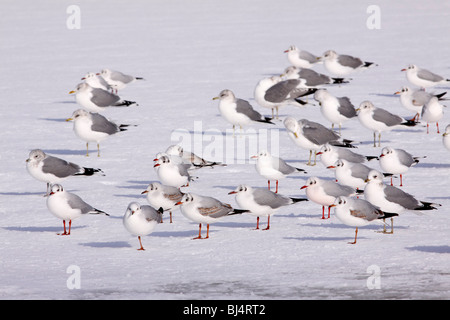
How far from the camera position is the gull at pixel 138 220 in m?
10.6

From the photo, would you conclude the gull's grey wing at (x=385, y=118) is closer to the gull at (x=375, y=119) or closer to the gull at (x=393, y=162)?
the gull at (x=375, y=119)

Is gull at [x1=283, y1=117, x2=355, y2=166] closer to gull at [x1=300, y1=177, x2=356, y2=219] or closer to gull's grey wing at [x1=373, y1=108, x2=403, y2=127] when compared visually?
gull's grey wing at [x1=373, y1=108, x2=403, y2=127]

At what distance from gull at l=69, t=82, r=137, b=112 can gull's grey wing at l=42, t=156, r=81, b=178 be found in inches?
229

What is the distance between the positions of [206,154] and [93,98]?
13.1 feet

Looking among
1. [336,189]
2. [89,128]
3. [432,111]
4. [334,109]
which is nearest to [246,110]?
[334,109]

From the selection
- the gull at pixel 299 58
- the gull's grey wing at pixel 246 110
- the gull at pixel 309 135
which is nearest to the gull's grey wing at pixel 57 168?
the gull at pixel 309 135

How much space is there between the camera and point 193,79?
24594mm

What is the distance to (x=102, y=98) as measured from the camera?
64.3 ft

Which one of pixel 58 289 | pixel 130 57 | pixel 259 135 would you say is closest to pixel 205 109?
pixel 259 135

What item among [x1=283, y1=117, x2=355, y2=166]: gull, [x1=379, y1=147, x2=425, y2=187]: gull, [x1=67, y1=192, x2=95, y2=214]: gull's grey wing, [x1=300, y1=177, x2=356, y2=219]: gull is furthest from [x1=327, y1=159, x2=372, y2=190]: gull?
[x1=67, y1=192, x2=95, y2=214]: gull's grey wing

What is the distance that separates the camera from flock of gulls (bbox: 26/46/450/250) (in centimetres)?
1112

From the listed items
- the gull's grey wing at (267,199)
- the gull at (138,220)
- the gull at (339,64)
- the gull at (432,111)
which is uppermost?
the gull at (339,64)

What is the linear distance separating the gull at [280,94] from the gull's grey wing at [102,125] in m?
3.85

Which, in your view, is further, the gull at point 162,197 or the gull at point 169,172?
the gull at point 169,172
